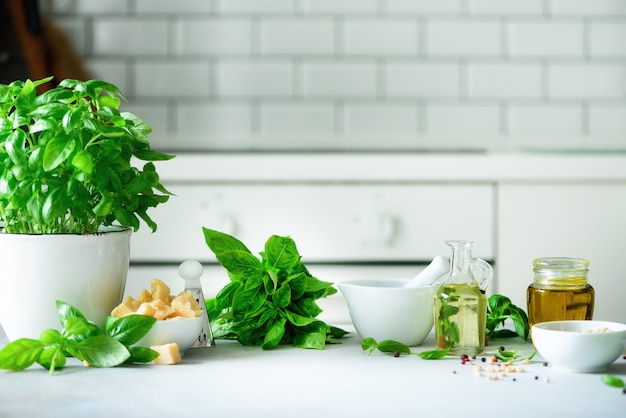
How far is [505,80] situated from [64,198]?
2106 millimetres

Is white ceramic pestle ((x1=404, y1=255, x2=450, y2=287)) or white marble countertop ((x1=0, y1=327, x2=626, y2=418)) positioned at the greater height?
white ceramic pestle ((x1=404, y1=255, x2=450, y2=287))

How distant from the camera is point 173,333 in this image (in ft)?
3.17

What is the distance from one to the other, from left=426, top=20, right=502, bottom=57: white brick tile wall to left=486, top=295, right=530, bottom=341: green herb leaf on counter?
1786 mm

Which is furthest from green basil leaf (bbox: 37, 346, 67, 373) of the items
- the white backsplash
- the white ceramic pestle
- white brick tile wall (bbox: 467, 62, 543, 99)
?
white brick tile wall (bbox: 467, 62, 543, 99)

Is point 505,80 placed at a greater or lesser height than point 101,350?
greater

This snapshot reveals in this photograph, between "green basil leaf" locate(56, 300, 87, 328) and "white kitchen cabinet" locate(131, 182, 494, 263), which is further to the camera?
"white kitchen cabinet" locate(131, 182, 494, 263)

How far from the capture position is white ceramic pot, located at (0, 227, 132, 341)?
99 centimetres

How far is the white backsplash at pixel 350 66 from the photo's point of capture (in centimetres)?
278

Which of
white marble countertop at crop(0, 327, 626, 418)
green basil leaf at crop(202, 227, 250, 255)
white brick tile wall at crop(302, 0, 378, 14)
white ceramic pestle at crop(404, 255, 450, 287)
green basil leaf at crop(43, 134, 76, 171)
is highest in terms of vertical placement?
white brick tile wall at crop(302, 0, 378, 14)

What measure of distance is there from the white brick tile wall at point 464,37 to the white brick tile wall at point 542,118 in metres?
0.22

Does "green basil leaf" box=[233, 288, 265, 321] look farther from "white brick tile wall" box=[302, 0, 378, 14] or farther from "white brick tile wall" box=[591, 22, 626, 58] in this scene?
"white brick tile wall" box=[591, 22, 626, 58]

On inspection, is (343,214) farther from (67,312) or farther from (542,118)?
(67,312)

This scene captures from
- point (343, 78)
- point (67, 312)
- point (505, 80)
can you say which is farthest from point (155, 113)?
point (67, 312)

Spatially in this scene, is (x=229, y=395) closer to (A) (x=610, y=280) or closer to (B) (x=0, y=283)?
(B) (x=0, y=283)
